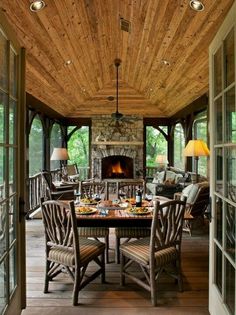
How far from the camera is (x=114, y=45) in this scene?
18.6ft

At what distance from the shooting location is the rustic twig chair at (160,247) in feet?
8.94

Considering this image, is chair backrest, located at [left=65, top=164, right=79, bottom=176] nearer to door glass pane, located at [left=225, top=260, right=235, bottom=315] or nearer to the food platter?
the food platter

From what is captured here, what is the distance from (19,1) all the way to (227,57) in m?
2.28

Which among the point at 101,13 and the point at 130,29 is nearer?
the point at 101,13

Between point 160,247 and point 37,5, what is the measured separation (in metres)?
2.94

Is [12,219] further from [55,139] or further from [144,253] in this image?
[55,139]

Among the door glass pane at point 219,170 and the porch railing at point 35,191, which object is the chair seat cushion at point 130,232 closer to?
the door glass pane at point 219,170

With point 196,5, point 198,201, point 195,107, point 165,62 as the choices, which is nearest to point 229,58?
point 196,5

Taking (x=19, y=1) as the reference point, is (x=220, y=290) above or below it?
below

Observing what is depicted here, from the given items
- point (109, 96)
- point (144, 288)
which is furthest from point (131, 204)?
point (109, 96)

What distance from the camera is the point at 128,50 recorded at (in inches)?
227

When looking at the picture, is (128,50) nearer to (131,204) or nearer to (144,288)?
(131,204)

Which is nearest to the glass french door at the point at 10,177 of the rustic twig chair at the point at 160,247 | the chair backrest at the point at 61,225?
the chair backrest at the point at 61,225

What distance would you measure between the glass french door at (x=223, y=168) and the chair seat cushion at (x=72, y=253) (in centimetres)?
117
